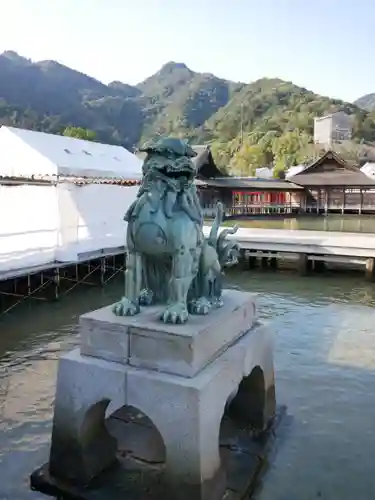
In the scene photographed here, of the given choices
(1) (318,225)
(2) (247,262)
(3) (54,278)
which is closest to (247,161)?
(1) (318,225)

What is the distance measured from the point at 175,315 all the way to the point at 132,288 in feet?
1.53

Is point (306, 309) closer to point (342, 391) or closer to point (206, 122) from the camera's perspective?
point (342, 391)

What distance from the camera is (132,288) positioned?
3.61m

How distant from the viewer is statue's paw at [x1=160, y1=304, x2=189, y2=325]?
333 cm

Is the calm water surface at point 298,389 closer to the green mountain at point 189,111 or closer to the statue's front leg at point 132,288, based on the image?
the statue's front leg at point 132,288

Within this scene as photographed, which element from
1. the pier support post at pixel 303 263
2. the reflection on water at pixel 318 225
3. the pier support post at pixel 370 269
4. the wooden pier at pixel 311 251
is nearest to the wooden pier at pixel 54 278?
the wooden pier at pixel 311 251

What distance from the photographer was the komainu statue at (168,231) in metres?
3.45

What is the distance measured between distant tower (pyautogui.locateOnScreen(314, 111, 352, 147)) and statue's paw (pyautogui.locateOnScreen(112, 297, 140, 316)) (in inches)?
2661

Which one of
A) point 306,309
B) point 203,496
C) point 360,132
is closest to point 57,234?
point 306,309

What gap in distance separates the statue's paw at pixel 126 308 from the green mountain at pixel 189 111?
4817cm

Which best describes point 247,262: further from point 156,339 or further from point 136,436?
point 156,339

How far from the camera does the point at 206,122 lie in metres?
84.1

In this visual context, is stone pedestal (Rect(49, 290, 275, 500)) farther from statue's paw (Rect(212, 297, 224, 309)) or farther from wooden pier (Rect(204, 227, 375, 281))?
wooden pier (Rect(204, 227, 375, 281))

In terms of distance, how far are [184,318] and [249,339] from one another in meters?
0.86
